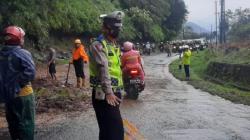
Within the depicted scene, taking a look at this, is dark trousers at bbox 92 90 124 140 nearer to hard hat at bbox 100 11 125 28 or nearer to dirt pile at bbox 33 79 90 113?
hard hat at bbox 100 11 125 28

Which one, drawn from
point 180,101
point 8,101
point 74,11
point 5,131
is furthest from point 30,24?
point 8,101

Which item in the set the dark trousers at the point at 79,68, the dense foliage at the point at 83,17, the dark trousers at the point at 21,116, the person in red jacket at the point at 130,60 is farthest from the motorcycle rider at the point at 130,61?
the dark trousers at the point at 21,116

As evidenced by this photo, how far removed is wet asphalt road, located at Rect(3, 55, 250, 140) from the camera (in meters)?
9.72

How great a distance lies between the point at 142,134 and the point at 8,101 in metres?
3.92

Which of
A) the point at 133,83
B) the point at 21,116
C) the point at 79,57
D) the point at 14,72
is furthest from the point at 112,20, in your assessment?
the point at 79,57

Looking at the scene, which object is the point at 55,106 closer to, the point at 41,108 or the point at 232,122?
the point at 41,108

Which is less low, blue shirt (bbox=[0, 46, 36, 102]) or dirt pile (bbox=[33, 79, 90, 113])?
blue shirt (bbox=[0, 46, 36, 102])

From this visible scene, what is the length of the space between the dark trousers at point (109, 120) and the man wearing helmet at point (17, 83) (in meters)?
0.89

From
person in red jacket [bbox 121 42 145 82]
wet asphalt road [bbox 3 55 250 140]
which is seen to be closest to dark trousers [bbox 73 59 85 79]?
wet asphalt road [bbox 3 55 250 140]

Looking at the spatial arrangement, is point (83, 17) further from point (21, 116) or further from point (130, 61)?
point (21, 116)

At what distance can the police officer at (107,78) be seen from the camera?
608cm

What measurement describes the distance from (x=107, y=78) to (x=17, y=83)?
3.71 ft

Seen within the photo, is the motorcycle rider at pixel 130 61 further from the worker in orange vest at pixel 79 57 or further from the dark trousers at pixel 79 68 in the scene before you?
the dark trousers at pixel 79 68

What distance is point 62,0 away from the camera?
33.8m
